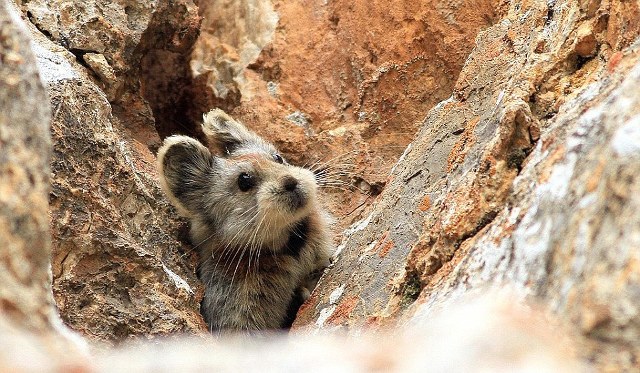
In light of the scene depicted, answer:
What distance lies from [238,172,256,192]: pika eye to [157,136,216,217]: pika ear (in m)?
0.31

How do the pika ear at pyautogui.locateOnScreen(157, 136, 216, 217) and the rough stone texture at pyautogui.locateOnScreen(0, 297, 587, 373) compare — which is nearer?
the rough stone texture at pyautogui.locateOnScreen(0, 297, 587, 373)

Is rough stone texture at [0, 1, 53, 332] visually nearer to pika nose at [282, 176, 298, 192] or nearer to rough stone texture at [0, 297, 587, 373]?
rough stone texture at [0, 297, 587, 373]

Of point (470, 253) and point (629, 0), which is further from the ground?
point (629, 0)

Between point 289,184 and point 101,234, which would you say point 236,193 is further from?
point 101,234

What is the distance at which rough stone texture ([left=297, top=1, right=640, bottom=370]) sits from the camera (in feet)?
9.64

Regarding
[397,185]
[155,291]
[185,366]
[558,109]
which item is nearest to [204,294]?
[155,291]

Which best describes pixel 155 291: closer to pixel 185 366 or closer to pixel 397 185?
pixel 397 185

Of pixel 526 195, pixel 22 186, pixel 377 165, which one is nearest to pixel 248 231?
pixel 377 165

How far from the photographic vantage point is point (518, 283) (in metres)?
3.43

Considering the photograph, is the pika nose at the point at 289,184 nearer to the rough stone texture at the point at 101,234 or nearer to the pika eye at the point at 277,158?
the pika eye at the point at 277,158

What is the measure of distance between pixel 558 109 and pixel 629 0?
694 mm

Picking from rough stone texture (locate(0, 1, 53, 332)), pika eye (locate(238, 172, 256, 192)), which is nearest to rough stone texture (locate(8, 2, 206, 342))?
pika eye (locate(238, 172, 256, 192))

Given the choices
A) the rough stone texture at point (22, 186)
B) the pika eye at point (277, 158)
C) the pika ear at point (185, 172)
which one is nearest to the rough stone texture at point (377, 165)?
the rough stone texture at point (22, 186)

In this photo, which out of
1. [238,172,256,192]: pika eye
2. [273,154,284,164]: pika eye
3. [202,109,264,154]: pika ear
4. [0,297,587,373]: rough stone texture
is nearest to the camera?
[0,297,587,373]: rough stone texture
